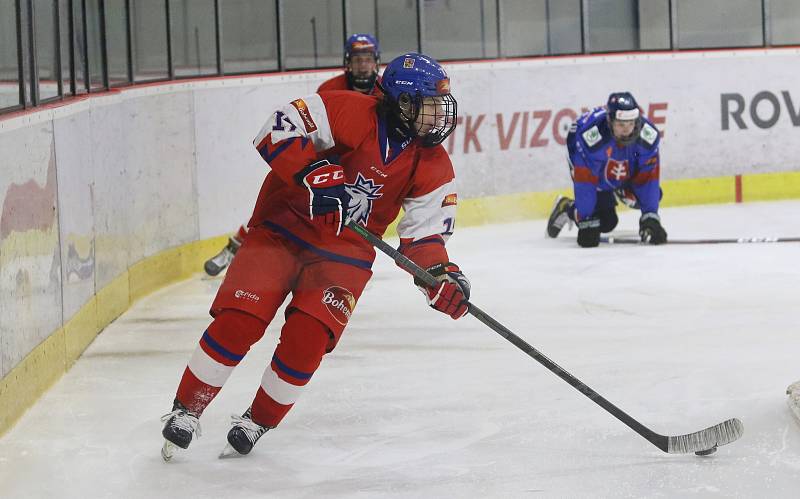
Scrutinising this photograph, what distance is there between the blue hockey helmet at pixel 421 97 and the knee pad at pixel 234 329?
57 cm

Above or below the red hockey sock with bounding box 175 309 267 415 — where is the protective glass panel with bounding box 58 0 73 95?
above

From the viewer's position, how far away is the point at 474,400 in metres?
3.67

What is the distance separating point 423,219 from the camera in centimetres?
317

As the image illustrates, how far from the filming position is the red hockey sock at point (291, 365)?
3.00 meters

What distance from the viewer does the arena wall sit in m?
3.71

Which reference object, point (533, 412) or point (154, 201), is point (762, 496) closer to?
point (533, 412)

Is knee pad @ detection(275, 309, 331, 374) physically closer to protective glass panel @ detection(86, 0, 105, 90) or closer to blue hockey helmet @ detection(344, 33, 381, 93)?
protective glass panel @ detection(86, 0, 105, 90)

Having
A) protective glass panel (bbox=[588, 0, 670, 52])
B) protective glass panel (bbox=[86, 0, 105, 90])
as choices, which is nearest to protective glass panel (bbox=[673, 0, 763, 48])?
protective glass panel (bbox=[588, 0, 670, 52])

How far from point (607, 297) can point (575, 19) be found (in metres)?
7.31

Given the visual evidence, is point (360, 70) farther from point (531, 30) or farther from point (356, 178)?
point (531, 30)

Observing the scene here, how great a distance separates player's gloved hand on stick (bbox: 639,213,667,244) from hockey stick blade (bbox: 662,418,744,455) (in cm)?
381

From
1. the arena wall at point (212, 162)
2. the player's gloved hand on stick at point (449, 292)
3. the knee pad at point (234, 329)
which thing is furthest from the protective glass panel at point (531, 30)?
the knee pad at point (234, 329)

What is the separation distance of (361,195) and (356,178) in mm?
45

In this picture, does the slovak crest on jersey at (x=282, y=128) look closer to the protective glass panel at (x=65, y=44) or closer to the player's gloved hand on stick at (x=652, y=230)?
the protective glass panel at (x=65, y=44)
